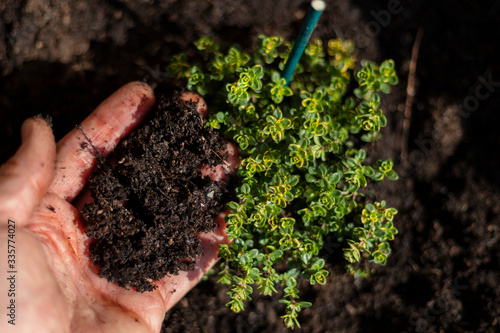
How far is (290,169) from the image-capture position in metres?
2.72

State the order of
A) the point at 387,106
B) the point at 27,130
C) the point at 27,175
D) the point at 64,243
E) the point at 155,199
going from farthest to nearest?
the point at 387,106, the point at 155,199, the point at 64,243, the point at 27,130, the point at 27,175

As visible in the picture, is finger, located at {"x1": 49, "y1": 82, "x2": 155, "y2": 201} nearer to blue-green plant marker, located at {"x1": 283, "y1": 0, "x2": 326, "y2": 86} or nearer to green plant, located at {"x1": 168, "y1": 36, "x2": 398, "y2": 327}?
green plant, located at {"x1": 168, "y1": 36, "x2": 398, "y2": 327}

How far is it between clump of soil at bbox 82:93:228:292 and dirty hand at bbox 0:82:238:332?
0.11 meters

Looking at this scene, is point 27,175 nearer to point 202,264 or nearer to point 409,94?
point 202,264

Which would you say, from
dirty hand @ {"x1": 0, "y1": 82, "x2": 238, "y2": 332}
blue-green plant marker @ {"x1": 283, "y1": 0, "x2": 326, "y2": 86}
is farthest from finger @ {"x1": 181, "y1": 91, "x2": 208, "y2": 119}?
blue-green plant marker @ {"x1": 283, "y1": 0, "x2": 326, "y2": 86}

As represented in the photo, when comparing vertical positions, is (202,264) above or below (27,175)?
below

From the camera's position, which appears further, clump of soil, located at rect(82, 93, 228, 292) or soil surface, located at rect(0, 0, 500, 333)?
soil surface, located at rect(0, 0, 500, 333)

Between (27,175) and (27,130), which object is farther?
(27,130)

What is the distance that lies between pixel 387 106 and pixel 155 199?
2.19m

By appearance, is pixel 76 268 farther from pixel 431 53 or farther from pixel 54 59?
pixel 431 53

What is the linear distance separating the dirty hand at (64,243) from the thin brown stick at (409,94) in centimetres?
181

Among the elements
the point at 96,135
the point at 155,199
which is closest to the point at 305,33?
the point at 155,199

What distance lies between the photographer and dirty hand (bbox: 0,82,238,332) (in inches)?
85.0

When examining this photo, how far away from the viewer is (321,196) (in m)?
2.57
